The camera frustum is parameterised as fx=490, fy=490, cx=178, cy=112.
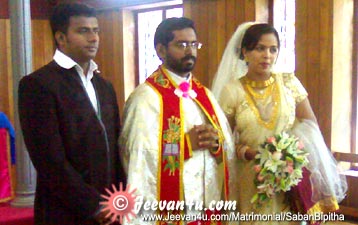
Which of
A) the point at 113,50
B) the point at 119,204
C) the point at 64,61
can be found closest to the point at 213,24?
the point at 113,50

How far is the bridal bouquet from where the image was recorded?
7.22ft

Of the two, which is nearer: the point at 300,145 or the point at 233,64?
the point at 300,145

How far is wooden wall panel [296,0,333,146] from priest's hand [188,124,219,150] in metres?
2.71

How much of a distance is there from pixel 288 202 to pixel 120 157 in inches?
33.6

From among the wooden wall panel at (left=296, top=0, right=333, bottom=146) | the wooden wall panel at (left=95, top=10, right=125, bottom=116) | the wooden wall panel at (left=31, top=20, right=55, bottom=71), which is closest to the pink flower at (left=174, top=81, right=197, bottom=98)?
the wooden wall panel at (left=296, top=0, right=333, bottom=146)

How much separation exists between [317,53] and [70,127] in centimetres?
331

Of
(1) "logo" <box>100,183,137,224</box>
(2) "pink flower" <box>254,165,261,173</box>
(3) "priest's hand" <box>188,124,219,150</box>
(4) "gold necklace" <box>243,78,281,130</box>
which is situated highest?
(4) "gold necklace" <box>243,78,281,130</box>

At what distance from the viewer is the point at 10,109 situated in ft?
23.7

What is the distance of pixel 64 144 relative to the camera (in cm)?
186

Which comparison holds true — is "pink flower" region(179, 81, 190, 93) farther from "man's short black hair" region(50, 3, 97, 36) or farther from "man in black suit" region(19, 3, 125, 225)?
"man's short black hair" region(50, 3, 97, 36)

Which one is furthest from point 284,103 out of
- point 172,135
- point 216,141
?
point 172,135

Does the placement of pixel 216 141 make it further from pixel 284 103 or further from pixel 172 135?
pixel 284 103

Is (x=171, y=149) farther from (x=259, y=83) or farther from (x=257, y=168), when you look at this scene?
(x=259, y=83)

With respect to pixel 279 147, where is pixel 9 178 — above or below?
below
